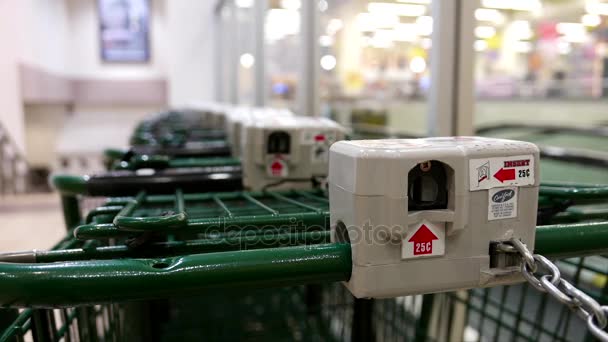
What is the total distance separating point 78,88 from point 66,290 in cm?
1030

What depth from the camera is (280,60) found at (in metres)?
10.1

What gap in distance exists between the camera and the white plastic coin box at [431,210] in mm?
751

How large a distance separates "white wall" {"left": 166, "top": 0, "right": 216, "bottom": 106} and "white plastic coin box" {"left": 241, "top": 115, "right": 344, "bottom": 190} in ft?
24.3

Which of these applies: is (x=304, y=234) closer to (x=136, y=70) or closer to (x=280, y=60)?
(x=280, y=60)

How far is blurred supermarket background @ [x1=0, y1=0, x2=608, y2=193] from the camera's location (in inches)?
265

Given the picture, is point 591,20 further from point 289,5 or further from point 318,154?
point 318,154

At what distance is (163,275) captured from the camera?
719 mm

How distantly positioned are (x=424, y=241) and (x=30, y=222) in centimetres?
578

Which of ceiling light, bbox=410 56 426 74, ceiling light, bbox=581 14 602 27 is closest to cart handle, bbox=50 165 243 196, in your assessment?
ceiling light, bbox=410 56 426 74

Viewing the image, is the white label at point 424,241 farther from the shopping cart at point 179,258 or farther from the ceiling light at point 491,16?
the ceiling light at point 491,16

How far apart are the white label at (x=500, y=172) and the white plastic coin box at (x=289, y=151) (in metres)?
0.74

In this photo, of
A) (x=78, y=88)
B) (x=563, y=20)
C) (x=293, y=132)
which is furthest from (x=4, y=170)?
(x=563, y=20)

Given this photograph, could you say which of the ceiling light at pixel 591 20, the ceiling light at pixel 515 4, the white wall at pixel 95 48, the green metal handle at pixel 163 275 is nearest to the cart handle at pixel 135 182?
the green metal handle at pixel 163 275

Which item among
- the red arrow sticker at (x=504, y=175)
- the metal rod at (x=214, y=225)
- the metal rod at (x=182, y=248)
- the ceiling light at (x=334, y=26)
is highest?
the ceiling light at (x=334, y=26)
